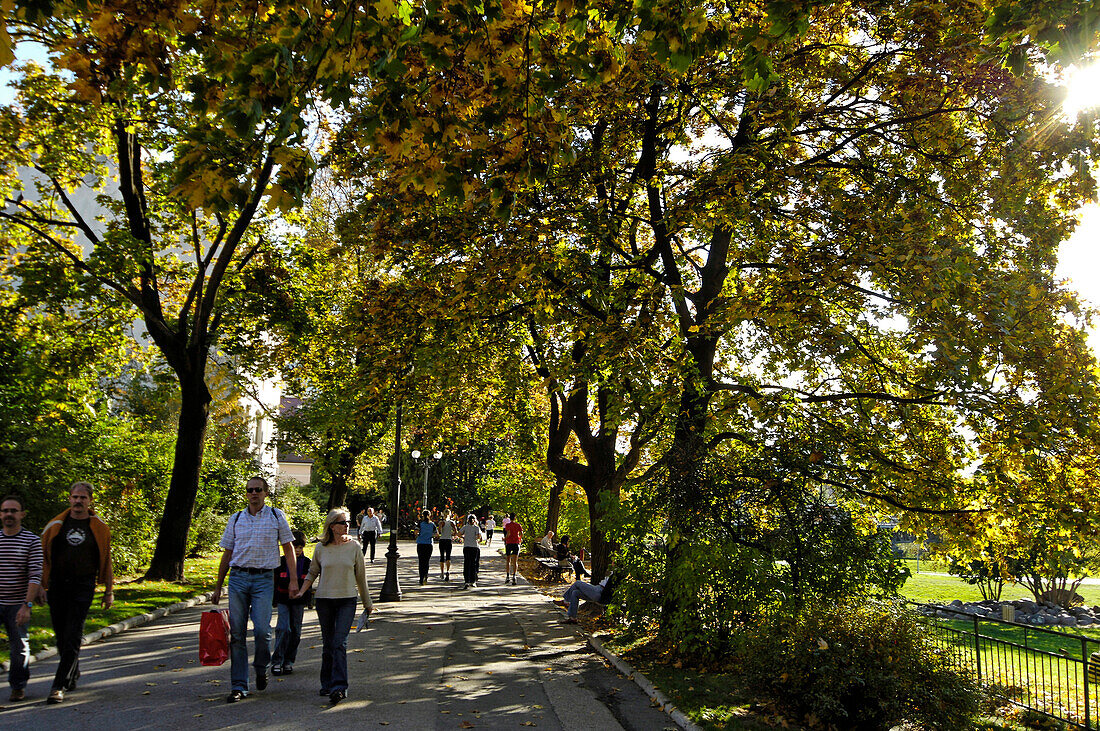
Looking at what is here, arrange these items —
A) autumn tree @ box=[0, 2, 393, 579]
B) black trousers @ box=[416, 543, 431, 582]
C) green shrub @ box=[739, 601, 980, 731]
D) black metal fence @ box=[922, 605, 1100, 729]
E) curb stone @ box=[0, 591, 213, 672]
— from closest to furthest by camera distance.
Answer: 1. autumn tree @ box=[0, 2, 393, 579]
2. green shrub @ box=[739, 601, 980, 731]
3. black metal fence @ box=[922, 605, 1100, 729]
4. curb stone @ box=[0, 591, 213, 672]
5. black trousers @ box=[416, 543, 431, 582]

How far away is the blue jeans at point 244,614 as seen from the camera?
7863 mm

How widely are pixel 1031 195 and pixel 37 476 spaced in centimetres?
1782

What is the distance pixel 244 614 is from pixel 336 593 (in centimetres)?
90

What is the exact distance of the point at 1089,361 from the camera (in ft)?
30.8

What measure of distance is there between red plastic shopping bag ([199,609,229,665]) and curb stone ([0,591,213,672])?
5.85 ft

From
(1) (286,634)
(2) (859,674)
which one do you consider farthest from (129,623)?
(2) (859,674)

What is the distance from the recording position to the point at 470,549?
2236cm

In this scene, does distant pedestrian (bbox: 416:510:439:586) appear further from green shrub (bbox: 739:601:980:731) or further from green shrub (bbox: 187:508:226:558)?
green shrub (bbox: 739:601:980:731)

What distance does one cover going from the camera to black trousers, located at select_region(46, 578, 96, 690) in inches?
301

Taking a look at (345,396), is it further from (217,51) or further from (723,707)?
(217,51)

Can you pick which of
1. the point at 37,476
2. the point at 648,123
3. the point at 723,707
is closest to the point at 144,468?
the point at 37,476

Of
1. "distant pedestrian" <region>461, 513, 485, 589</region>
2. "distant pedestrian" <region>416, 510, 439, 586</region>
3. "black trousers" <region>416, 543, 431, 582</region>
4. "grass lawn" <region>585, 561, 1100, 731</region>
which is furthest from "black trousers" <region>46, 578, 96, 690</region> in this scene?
"black trousers" <region>416, 543, 431, 582</region>

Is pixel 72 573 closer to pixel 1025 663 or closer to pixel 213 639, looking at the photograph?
pixel 213 639

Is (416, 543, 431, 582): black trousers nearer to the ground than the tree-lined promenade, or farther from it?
nearer to the ground
